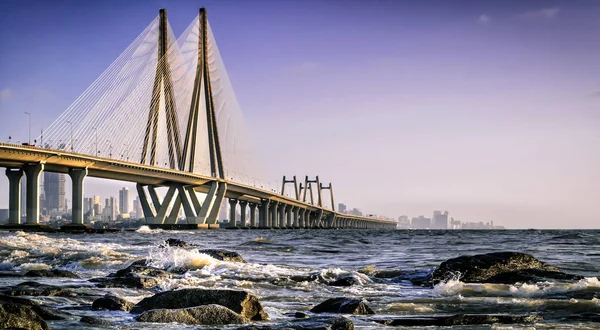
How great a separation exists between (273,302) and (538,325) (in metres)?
4.83

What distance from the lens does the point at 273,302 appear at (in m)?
12.4

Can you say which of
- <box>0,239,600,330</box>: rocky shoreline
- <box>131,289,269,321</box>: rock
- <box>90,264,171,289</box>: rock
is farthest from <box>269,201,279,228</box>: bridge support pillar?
<box>131,289,269,321</box>: rock

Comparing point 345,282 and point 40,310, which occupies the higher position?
point 40,310

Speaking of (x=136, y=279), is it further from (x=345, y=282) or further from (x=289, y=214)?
(x=289, y=214)

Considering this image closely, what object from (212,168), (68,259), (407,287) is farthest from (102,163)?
(407,287)

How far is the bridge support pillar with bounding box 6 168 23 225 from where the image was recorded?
62.9 m

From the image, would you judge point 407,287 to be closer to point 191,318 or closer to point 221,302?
point 221,302

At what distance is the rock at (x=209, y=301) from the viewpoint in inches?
394

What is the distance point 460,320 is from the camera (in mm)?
9766

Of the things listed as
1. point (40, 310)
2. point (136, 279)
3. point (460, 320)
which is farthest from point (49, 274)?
point (460, 320)

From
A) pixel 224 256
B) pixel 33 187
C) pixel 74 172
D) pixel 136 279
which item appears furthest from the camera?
pixel 74 172

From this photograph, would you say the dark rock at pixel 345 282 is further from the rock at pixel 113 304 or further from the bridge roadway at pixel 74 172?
the bridge roadway at pixel 74 172

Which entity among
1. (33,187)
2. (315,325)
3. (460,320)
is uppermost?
(33,187)

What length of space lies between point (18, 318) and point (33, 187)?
57589mm
